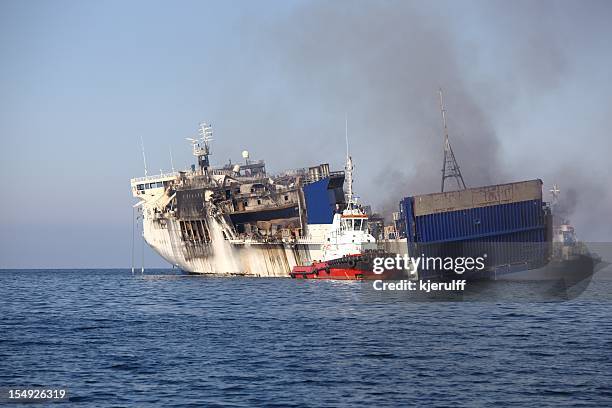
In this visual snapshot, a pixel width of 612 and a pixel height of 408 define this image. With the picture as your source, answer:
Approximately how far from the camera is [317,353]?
123ft

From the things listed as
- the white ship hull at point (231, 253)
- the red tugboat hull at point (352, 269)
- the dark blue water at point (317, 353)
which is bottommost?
the dark blue water at point (317, 353)

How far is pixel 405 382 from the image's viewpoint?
3100 cm

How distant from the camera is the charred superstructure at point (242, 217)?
91.0 metres

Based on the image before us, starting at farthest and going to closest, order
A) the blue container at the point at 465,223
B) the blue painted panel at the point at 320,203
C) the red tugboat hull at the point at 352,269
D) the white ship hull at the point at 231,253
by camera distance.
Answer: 1. the white ship hull at the point at 231,253
2. the blue painted panel at the point at 320,203
3. the red tugboat hull at the point at 352,269
4. the blue container at the point at 465,223

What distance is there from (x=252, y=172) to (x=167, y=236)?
15280 mm

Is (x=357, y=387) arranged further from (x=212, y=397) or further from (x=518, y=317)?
(x=518, y=317)

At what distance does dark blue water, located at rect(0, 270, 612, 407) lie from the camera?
2927 cm

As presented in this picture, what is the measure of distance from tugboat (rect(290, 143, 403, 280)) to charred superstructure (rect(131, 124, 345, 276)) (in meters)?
3.50

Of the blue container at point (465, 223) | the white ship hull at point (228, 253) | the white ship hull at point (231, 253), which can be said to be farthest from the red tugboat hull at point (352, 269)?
the white ship hull at point (228, 253)


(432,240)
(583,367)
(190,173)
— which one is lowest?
(583,367)

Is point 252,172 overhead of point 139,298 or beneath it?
overhead

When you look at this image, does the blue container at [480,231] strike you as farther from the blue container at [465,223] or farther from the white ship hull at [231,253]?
the white ship hull at [231,253]

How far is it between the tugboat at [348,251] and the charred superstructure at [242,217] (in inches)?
138

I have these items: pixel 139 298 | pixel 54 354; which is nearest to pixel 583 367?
pixel 54 354
